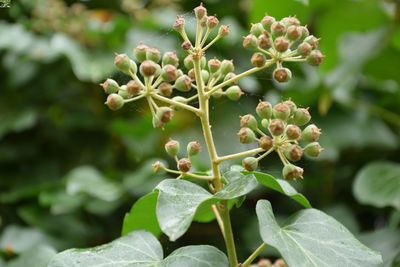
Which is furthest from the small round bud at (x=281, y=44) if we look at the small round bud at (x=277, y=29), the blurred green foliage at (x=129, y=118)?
the blurred green foliage at (x=129, y=118)

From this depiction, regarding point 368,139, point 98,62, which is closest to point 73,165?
point 98,62

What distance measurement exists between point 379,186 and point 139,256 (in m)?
0.98

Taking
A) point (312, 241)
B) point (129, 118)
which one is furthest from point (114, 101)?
point (129, 118)

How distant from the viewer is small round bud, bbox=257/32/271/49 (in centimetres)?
81

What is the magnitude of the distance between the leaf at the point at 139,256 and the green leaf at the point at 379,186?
31.7 inches

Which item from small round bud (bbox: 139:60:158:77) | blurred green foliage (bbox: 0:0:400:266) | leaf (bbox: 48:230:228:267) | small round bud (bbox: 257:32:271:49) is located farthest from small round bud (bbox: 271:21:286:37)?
blurred green foliage (bbox: 0:0:400:266)

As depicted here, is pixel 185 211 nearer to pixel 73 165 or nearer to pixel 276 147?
pixel 276 147

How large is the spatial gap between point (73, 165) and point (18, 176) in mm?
247

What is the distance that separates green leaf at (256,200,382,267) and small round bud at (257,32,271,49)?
0.90ft

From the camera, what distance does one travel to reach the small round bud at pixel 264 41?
2.66 feet

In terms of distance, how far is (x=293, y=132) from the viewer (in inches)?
30.5

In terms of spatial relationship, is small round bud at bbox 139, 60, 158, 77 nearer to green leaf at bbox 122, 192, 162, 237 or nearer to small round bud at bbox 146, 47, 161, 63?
small round bud at bbox 146, 47, 161, 63

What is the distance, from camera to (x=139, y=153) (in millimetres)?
2086

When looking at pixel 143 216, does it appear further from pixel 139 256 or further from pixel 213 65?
pixel 213 65
